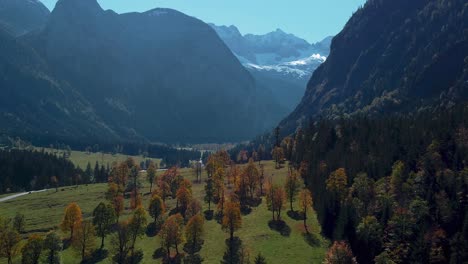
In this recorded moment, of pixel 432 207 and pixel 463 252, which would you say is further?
pixel 432 207

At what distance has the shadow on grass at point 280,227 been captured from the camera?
13562 cm

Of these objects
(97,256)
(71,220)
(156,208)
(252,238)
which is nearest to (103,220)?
(71,220)

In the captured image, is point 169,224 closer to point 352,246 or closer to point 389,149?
point 352,246

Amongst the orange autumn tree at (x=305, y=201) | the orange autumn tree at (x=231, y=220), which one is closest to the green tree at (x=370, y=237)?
the orange autumn tree at (x=305, y=201)

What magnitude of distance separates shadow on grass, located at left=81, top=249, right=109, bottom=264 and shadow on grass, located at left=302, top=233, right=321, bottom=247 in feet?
182

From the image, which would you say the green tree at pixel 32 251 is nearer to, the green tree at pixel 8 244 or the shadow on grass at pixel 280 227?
the green tree at pixel 8 244

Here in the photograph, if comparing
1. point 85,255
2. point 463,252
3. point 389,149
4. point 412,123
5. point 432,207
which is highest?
point 412,123

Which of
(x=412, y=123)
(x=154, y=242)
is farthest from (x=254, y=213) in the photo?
(x=412, y=123)

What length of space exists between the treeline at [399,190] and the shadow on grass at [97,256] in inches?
2456

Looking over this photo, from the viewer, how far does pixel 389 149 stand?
515ft

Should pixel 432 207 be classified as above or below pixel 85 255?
above

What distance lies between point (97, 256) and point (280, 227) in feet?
174

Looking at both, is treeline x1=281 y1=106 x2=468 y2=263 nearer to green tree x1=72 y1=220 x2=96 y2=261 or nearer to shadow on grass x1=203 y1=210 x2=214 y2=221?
shadow on grass x1=203 y1=210 x2=214 y2=221

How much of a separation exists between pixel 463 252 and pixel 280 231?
51.5m
